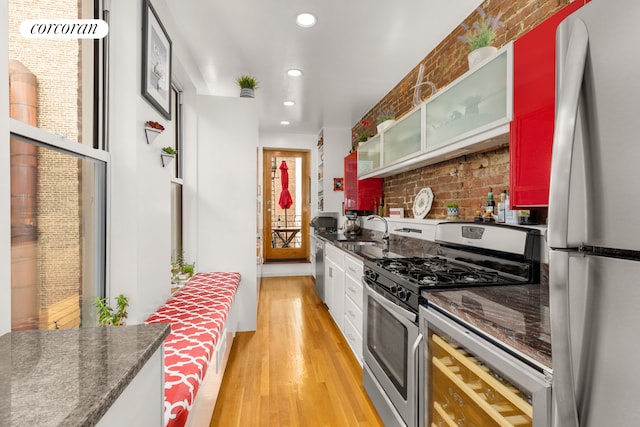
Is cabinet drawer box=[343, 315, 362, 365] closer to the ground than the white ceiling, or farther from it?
closer to the ground

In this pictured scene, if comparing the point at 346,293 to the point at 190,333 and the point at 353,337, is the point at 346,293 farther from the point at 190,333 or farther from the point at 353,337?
the point at 190,333

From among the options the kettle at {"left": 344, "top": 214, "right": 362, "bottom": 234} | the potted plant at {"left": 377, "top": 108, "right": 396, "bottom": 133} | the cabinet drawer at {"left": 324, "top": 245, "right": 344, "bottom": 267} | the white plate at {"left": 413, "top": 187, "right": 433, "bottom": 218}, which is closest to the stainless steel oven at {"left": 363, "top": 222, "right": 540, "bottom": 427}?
the white plate at {"left": 413, "top": 187, "right": 433, "bottom": 218}

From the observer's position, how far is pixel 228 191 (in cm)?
327

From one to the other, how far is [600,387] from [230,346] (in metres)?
2.74

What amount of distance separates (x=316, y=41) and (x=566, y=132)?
7.81ft

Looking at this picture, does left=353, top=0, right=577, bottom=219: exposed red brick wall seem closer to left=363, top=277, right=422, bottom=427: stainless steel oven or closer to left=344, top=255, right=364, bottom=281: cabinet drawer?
left=344, top=255, right=364, bottom=281: cabinet drawer

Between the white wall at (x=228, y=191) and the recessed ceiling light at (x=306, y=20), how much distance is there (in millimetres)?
1068

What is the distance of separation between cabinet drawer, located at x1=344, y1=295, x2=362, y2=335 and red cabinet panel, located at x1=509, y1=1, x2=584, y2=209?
1.46 m

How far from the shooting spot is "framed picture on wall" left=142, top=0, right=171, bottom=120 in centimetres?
178

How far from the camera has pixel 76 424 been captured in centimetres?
52

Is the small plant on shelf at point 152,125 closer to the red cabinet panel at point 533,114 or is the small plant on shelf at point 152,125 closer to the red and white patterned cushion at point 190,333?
the red and white patterned cushion at point 190,333

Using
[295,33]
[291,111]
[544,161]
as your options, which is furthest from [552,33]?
[291,111]

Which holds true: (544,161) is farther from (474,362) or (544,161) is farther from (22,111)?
(22,111)

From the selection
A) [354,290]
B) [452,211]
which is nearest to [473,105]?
[452,211]
